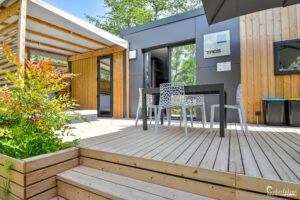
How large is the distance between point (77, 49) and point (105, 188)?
5.82m

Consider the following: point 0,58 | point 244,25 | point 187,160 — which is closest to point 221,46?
point 244,25

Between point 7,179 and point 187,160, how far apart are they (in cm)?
171

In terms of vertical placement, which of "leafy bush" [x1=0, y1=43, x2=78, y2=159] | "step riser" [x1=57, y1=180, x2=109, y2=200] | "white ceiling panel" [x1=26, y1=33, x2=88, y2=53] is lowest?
"step riser" [x1=57, y1=180, x2=109, y2=200]

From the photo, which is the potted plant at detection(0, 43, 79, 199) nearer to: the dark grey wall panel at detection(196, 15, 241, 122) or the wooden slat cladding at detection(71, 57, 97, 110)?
the dark grey wall panel at detection(196, 15, 241, 122)

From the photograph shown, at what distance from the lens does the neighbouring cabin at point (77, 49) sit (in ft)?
11.0

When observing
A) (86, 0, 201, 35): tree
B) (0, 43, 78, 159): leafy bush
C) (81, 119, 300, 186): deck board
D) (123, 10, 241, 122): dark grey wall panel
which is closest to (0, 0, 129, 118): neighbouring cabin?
(123, 10, 241, 122): dark grey wall panel

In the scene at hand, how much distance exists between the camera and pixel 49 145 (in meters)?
1.84

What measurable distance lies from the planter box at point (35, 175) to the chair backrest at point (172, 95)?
165cm

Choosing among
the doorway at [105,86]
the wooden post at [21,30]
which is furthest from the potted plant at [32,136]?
the doorway at [105,86]

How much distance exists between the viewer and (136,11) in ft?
34.5

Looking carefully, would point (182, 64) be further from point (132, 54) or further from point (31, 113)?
point (31, 113)

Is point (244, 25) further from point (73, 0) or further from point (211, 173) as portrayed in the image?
point (73, 0)

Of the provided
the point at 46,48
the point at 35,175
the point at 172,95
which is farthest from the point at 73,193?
the point at 46,48

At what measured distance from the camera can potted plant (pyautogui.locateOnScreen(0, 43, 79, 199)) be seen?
153cm
